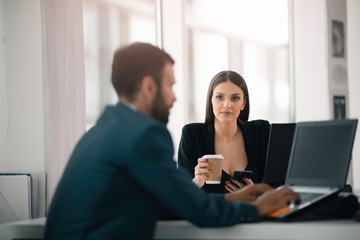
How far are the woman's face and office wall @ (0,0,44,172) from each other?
117 cm

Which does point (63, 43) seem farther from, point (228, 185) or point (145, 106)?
point (145, 106)

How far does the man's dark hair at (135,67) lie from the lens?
1698 millimetres

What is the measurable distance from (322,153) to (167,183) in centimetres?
63

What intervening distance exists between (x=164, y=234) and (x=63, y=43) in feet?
6.90

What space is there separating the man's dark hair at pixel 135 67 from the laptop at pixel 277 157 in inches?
28.9

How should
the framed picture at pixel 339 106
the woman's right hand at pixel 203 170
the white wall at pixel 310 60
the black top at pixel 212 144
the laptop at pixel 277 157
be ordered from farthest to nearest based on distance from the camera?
the white wall at pixel 310 60
the framed picture at pixel 339 106
the black top at pixel 212 144
the woman's right hand at pixel 203 170
the laptop at pixel 277 157

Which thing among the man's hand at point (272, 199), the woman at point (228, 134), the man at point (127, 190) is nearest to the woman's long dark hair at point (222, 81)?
the woman at point (228, 134)

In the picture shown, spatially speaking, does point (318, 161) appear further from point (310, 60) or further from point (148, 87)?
point (310, 60)

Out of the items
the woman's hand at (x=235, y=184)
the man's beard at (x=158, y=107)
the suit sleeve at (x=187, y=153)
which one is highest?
the man's beard at (x=158, y=107)

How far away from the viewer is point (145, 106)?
170 centimetres

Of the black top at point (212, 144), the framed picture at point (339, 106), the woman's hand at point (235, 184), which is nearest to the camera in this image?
the woman's hand at point (235, 184)

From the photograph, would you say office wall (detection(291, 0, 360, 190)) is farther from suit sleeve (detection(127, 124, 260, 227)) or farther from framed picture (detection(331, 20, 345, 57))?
suit sleeve (detection(127, 124, 260, 227))

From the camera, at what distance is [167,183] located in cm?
151

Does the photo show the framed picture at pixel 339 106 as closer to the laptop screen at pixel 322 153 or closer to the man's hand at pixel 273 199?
the laptop screen at pixel 322 153
